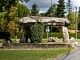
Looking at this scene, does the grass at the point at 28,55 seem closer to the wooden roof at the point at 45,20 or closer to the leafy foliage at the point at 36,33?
the leafy foliage at the point at 36,33

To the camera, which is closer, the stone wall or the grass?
the grass

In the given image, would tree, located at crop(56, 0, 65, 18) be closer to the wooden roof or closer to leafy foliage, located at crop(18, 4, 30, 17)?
leafy foliage, located at crop(18, 4, 30, 17)

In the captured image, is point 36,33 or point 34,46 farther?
point 36,33

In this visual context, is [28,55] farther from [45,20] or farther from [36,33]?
[45,20]

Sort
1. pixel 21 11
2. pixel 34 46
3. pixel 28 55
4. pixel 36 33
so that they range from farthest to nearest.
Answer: pixel 21 11
pixel 36 33
pixel 34 46
pixel 28 55

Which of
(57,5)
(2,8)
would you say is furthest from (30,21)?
(57,5)

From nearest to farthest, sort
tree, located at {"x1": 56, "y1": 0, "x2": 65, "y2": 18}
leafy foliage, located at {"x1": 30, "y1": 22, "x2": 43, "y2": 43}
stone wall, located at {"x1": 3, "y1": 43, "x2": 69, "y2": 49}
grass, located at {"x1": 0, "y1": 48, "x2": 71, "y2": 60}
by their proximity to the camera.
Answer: grass, located at {"x1": 0, "y1": 48, "x2": 71, "y2": 60}, stone wall, located at {"x1": 3, "y1": 43, "x2": 69, "y2": 49}, leafy foliage, located at {"x1": 30, "y1": 22, "x2": 43, "y2": 43}, tree, located at {"x1": 56, "y1": 0, "x2": 65, "y2": 18}

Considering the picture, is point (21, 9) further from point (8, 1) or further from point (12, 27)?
point (8, 1)

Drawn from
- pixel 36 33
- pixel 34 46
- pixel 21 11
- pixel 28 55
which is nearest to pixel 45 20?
pixel 36 33

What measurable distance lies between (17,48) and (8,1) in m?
10.5

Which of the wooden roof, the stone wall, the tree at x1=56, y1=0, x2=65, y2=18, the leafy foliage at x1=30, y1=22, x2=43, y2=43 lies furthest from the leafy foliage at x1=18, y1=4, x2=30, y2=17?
the stone wall

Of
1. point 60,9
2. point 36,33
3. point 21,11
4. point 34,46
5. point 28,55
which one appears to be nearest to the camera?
point 28,55

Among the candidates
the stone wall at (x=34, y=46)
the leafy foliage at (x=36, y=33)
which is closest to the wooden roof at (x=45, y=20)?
the leafy foliage at (x=36, y=33)

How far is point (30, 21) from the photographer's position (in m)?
31.4
